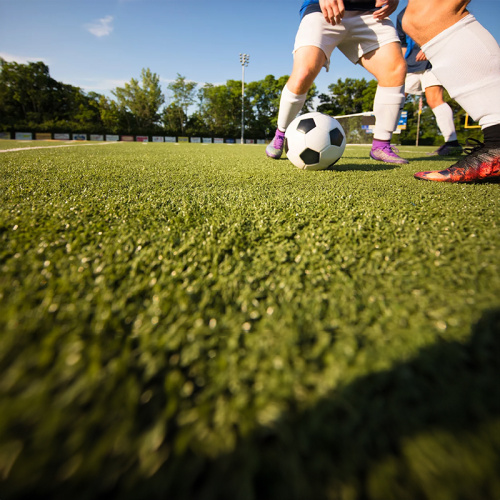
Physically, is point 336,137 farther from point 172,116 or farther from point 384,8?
point 172,116

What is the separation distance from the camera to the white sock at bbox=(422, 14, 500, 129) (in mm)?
1928

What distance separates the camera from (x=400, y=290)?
2.65 feet

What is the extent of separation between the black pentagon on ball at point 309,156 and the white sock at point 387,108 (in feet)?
5.16

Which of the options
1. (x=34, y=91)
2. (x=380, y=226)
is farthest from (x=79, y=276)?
(x=34, y=91)

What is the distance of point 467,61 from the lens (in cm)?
198

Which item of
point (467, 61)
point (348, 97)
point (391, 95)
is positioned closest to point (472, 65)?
point (467, 61)

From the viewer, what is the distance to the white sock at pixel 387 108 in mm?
3566

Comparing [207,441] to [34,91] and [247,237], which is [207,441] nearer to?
[247,237]

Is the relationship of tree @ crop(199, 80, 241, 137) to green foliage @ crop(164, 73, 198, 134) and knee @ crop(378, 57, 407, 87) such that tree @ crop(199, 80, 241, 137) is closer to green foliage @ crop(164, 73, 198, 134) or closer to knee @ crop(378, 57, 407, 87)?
green foliage @ crop(164, 73, 198, 134)

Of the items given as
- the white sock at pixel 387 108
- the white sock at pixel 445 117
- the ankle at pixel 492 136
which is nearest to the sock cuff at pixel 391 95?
the white sock at pixel 387 108

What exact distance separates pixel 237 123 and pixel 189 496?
53.1 m

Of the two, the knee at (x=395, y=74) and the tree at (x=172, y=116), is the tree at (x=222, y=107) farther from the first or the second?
the knee at (x=395, y=74)

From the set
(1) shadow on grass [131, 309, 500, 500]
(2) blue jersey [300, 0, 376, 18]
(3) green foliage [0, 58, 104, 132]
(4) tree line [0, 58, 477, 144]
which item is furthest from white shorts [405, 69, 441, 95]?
(3) green foliage [0, 58, 104, 132]

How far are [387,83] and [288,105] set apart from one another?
4.46ft
